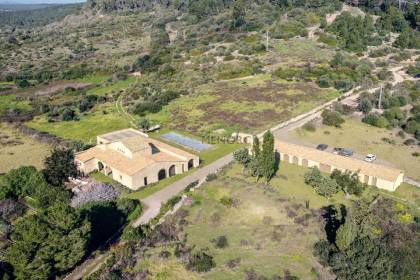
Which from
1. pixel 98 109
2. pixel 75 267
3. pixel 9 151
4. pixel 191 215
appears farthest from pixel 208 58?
pixel 75 267

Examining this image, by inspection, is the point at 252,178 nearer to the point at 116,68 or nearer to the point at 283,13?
the point at 116,68

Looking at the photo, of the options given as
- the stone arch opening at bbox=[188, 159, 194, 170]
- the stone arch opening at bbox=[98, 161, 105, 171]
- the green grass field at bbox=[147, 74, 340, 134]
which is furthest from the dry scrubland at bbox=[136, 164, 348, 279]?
the green grass field at bbox=[147, 74, 340, 134]

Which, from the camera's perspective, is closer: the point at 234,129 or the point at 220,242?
the point at 220,242

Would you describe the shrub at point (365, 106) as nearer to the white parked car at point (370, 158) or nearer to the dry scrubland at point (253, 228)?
the white parked car at point (370, 158)

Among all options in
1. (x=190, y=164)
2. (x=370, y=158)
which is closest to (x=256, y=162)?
(x=190, y=164)

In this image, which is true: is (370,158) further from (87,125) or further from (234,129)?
(87,125)
